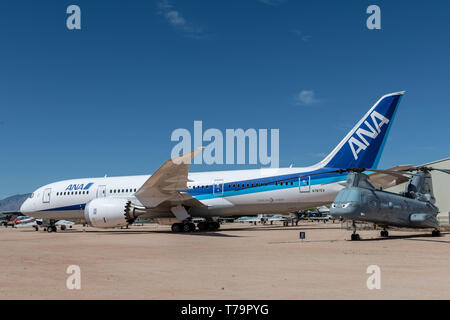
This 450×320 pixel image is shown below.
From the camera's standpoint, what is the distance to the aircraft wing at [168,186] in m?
20.9

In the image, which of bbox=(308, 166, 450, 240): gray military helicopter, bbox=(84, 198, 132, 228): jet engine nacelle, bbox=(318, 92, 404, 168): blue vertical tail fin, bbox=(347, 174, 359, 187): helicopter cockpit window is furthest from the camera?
bbox=(84, 198, 132, 228): jet engine nacelle

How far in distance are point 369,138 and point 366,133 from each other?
12.4 inches

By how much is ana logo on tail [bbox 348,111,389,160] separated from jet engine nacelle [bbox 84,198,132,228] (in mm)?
13062

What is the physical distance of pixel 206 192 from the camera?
83.6 feet

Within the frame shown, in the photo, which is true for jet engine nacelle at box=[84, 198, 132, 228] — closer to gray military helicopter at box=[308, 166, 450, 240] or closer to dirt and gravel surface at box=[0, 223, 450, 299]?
dirt and gravel surface at box=[0, 223, 450, 299]

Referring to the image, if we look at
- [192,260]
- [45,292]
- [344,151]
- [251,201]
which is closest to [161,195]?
[251,201]

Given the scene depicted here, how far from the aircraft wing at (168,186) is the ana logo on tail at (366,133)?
9249 millimetres

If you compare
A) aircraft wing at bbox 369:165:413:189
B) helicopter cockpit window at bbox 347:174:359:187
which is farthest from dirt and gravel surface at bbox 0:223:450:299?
aircraft wing at bbox 369:165:413:189

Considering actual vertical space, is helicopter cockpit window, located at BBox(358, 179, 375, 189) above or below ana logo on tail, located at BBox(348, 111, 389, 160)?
below

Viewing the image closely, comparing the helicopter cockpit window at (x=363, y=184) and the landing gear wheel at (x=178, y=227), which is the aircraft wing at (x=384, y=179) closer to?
the helicopter cockpit window at (x=363, y=184)

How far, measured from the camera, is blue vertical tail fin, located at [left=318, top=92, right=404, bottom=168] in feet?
70.3
